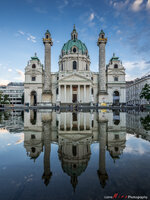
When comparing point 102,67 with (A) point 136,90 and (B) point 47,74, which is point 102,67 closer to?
(B) point 47,74

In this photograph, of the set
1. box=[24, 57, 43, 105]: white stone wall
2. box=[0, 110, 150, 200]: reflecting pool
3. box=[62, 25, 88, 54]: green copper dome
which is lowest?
box=[0, 110, 150, 200]: reflecting pool

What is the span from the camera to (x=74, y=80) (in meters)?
51.5

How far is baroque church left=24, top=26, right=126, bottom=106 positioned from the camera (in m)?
52.1

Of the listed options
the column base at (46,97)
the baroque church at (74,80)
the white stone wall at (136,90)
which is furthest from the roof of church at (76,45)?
the white stone wall at (136,90)

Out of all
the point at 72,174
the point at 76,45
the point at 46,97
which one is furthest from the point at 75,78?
the point at 72,174

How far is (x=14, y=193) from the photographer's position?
7.59 feet

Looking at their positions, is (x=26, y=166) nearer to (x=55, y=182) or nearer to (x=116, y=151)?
(x=55, y=182)

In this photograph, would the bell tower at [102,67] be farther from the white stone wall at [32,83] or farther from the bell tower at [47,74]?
the white stone wall at [32,83]

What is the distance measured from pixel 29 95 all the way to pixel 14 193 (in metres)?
57.5

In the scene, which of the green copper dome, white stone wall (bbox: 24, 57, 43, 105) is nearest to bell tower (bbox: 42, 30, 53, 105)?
white stone wall (bbox: 24, 57, 43, 105)

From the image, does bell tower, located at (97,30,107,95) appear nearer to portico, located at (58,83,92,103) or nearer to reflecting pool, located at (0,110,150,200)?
portico, located at (58,83,92,103)

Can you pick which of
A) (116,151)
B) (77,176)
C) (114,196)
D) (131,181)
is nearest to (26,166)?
(77,176)

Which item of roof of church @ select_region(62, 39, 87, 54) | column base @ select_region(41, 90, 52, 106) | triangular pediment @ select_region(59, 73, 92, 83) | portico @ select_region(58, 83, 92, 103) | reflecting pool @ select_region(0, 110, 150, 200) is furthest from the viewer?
roof of church @ select_region(62, 39, 87, 54)

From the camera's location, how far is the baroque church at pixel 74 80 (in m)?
52.1
